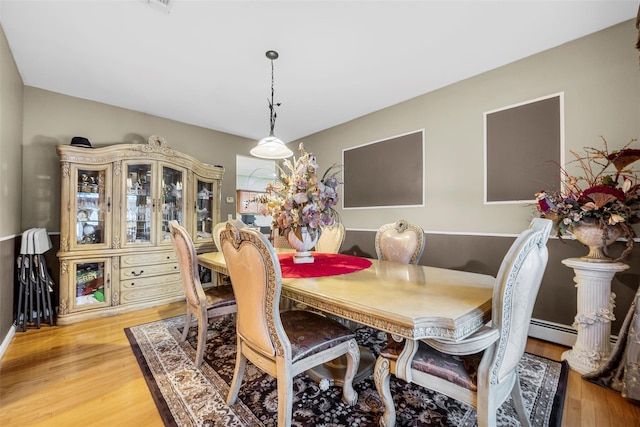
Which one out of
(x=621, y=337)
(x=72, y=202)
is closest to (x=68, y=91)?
(x=72, y=202)

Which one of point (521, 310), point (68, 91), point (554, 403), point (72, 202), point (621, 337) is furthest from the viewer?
point (68, 91)

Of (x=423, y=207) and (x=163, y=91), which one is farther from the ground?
(x=163, y=91)

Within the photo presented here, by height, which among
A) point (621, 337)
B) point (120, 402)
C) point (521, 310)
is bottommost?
point (120, 402)

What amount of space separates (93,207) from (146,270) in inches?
36.7

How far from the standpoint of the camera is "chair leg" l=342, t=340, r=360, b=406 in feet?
4.87

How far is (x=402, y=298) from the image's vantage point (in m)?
1.17

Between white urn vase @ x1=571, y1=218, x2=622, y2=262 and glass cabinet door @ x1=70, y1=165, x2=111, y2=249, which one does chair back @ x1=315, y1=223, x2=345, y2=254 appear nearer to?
white urn vase @ x1=571, y1=218, x2=622, y2=262

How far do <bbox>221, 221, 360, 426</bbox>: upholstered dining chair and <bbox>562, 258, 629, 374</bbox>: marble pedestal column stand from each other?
175 cm

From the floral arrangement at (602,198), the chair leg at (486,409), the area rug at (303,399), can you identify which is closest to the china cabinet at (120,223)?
the area rug at (303,399)

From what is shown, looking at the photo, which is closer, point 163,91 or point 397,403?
point 397,403

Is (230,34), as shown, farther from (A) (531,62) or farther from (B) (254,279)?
(A) (531,62)

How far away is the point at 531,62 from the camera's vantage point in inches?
96.4

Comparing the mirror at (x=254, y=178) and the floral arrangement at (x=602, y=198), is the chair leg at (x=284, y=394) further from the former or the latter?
the mirror at (x=254, y=178)

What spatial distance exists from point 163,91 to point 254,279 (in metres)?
2.92
